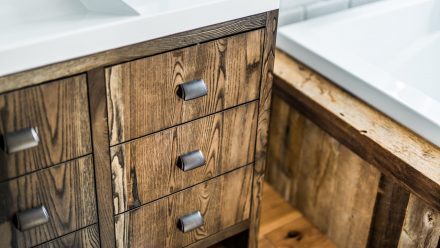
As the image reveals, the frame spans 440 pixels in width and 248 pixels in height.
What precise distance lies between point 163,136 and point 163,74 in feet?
0.49

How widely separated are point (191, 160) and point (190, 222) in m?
0.18

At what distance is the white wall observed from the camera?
2.09 m

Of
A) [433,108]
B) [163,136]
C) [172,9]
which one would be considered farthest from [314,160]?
[172,9]

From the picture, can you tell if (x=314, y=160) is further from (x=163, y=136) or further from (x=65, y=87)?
(x=65, y=87)

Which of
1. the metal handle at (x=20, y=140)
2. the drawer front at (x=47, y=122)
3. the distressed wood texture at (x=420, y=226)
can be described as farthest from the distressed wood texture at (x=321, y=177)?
the metal handle at (x=20, y=140)

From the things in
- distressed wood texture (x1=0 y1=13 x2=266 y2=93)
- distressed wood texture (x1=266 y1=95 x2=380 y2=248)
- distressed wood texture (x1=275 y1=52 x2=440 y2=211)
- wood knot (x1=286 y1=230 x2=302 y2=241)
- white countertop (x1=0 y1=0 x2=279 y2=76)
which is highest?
white countertop (x1=0 y1=0 x2=279 y2=76)

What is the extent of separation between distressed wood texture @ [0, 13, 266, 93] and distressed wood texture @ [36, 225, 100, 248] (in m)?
0.38

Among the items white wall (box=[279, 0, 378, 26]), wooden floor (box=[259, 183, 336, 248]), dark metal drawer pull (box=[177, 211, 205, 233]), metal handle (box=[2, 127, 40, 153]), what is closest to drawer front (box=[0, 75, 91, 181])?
metal handle (box=[2, 127, 40, 153])

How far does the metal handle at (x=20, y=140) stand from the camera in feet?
3.95

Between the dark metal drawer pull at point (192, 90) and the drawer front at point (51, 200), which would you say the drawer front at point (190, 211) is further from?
the dark metal drawer pull at point (192, 90)

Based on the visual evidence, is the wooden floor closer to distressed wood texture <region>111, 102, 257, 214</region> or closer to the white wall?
distressed wood texture <region>111, 102, 257, 214</region>

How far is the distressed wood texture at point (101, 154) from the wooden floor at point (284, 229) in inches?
25.7

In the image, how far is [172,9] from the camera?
4.17 ft

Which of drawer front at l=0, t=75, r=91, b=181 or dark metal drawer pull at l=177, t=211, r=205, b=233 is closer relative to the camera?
drawer front at l=0, t=75, r=91, b=181
